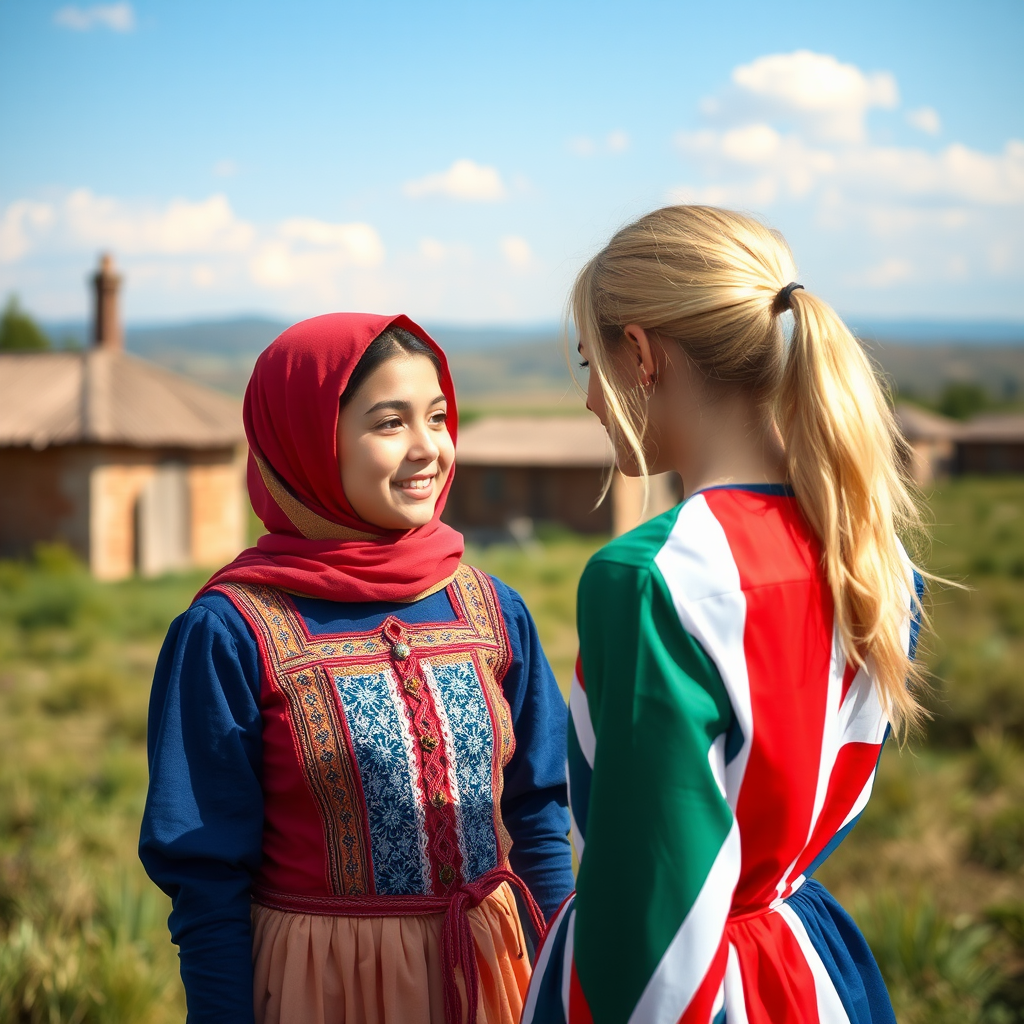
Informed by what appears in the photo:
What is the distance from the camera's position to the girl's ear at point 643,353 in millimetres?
1603

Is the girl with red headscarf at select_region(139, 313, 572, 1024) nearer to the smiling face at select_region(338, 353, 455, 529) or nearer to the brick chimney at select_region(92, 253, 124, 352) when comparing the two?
the smiling face at select_region(338, 353, 455, 529)

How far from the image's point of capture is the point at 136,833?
6.62 meters

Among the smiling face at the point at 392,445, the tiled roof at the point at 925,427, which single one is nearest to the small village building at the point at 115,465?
the smiling face at the point at 392,445

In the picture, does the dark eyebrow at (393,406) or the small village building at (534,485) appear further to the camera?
the small village building at (534,485)

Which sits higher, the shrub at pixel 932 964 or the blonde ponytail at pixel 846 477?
the blonde ponytail at pixel 846 477

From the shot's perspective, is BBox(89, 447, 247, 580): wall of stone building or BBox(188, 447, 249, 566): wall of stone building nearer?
BBox(89, 447, 247, 580): wall of stone building

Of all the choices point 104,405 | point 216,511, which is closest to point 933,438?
point 216,511

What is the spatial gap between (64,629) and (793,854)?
46.2 ft

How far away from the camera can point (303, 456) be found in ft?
6.41

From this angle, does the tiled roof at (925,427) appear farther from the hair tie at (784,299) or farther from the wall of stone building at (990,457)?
the hair tie at (784,299)

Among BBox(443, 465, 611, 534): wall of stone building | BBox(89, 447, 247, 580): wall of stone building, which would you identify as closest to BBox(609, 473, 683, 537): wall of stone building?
BBox(443, 465, 611, 534): wall of stone building

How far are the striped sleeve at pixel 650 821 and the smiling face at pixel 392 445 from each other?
2.17ft

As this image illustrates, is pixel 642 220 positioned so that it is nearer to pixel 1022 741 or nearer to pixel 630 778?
pixel 630 778

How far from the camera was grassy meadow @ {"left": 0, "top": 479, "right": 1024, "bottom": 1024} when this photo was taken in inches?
158
